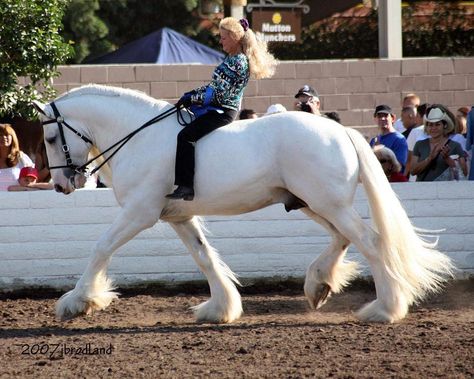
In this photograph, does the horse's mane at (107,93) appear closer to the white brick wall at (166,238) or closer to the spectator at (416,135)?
the white brick wall at (166,238)

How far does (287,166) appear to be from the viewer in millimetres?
7668

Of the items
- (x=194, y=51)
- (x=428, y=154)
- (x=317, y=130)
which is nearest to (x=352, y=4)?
(x=194, y=51)

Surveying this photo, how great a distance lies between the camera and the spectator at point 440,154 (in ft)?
33.7

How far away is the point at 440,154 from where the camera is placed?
10.3m

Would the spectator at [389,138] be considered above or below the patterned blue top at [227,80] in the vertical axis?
below

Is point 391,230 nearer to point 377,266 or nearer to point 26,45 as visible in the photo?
point 377,266

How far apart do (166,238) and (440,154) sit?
9.41 feet

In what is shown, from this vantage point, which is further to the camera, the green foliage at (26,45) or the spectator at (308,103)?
the green foliage at (26,45)

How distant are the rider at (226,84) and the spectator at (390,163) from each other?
2.33 metres

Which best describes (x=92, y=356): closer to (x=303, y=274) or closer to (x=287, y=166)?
(x=287, y=166)

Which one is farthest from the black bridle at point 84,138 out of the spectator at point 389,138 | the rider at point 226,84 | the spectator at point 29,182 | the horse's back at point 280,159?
the spectator at point 389,138

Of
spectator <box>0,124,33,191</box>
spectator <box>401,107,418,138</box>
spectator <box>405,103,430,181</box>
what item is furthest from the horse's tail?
spectator <box>401,107,418,138</box>

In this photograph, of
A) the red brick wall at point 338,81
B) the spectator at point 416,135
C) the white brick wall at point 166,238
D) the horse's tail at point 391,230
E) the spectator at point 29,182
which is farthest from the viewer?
the red brick wall at point 338,81

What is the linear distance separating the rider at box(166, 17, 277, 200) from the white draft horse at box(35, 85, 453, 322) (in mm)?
93
